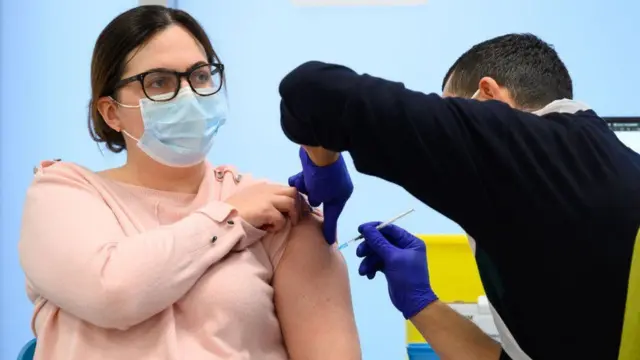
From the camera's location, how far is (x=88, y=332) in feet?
3.51

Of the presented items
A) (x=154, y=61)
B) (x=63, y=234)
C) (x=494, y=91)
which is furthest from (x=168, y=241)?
(x=494, y=91)

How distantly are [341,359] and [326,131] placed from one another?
1.64ft

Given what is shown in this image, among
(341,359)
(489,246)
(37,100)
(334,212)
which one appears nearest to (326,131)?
(489,246)

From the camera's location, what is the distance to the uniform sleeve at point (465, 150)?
0.79 meters

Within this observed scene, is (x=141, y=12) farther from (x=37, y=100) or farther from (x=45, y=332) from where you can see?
(x=37, y=100)

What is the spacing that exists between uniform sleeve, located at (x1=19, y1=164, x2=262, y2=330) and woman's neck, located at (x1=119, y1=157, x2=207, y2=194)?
0.55 ft

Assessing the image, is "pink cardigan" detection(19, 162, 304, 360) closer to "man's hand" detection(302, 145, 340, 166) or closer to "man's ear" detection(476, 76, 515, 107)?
"man's hand" detection(302, 145, 340, 166)

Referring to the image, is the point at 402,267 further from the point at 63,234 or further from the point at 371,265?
the point at 63,234

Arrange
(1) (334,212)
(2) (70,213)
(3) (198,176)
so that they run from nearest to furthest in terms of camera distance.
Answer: (2) (70,213) → (1) (334,212) → (3) (198,176)

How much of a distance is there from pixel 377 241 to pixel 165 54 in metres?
0.58

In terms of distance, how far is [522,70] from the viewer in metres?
1.05

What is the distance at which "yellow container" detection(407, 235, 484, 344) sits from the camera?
5.27ft

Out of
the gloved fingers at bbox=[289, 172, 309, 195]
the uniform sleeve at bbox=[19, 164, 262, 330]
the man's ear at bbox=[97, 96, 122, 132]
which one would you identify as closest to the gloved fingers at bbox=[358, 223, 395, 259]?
the gloved fingers at bbox=[289, 172, 309, 195]

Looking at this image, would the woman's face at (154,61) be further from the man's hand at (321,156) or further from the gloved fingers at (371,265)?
the gloved fingers at (371,265)
